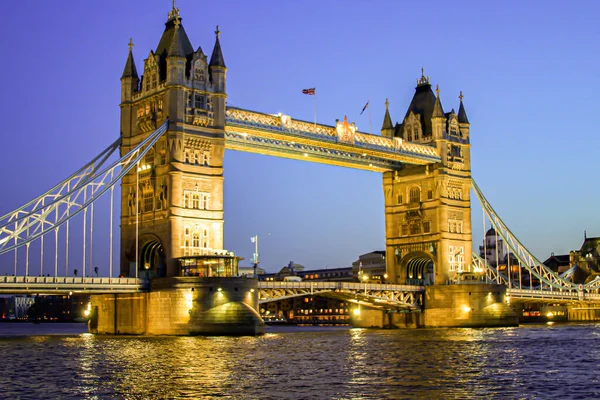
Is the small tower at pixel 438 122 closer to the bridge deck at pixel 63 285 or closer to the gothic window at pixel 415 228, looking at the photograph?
the gothic window at pixel 415 228

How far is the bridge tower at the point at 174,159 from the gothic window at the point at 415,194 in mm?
32504

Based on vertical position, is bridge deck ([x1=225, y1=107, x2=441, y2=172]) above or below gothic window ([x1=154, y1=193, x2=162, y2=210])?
above

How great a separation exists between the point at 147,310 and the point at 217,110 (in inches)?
732

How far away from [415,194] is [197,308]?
4107 centimetres

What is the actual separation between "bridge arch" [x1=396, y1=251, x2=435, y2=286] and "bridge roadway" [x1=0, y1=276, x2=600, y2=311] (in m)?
3.31

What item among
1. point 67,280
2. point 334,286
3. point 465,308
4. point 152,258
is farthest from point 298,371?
point 465,308

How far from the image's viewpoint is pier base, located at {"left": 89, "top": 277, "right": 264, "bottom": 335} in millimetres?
72750

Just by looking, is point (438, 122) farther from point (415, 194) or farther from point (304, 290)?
point (304, 290)

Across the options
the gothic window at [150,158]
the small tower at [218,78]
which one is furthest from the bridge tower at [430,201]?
the gothic window at [150,158]

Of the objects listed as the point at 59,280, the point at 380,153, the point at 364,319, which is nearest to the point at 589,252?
the point at 364,319

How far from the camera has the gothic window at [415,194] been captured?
350ft

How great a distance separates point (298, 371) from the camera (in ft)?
138

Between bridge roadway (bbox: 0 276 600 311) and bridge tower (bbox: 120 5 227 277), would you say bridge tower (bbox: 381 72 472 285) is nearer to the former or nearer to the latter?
bridge roadway (bbox: 0 276 600 311)

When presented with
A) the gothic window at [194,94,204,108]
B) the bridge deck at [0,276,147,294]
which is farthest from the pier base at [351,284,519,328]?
the bridge deck at [0,276,147,294]
